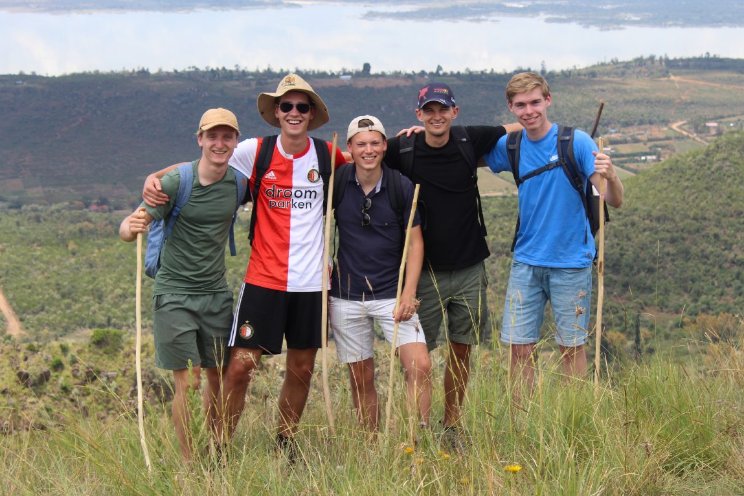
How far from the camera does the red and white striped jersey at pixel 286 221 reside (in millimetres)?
3896

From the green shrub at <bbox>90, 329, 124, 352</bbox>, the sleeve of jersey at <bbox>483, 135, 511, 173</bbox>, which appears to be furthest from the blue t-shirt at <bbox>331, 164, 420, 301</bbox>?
the green shrub at <bbox>90, 329, 124, 352</bbox>

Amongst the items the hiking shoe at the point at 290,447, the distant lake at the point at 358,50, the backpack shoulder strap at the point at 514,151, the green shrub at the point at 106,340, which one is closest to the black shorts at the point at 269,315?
the hiking shoe at the point at 290,447

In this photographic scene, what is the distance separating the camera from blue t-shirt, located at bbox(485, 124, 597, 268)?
13.4ft

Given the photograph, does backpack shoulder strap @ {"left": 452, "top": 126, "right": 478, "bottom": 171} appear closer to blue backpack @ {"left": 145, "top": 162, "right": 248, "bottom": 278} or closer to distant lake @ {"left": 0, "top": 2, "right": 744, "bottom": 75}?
blue backpack @ {"left": 145, "top": 162, "right": 248, "bottom": 278}

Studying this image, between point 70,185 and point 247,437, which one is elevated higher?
point 247,437

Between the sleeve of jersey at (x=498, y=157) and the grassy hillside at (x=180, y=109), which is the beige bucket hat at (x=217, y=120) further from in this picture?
the grassy hillside at (x=180, y=109)

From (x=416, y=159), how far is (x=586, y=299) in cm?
107

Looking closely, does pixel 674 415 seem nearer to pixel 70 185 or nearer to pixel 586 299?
pixel 586 299

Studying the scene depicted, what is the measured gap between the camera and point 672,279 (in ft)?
74.7

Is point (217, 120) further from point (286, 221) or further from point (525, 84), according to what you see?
point (525, 84)

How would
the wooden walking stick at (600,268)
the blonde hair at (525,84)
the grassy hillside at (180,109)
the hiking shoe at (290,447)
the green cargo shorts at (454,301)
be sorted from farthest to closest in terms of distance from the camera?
the grassy hillside at (180,109) → the green cargo shorts at (454,301) → the blonde hair at (525,84) → the wooden walking stick at (600,268) → the hiking shoe at (290,447)

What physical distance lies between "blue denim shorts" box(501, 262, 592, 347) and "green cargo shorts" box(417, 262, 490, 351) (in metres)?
0.16

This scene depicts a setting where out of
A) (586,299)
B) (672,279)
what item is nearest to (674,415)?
(586,299)

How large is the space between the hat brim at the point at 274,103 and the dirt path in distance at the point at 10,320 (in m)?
21.0
